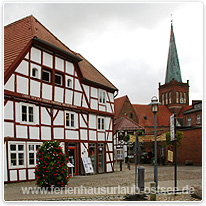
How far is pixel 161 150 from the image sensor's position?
40.4 m

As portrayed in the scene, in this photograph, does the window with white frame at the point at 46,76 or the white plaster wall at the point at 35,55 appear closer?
the white plaster wall at the point at 35,55

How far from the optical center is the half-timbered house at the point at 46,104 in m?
16.5

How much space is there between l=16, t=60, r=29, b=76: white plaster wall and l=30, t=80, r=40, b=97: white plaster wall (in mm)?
664

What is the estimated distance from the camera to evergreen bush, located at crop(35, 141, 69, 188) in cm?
1286

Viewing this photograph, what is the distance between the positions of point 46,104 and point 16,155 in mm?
3659

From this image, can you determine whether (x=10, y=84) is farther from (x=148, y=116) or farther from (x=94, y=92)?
(x=148, y=116)

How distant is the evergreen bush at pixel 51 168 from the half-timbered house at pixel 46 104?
3.52m

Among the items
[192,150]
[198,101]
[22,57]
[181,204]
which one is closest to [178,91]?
[198,101]

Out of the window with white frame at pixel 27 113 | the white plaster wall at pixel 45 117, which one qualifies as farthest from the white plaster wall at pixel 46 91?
the window with white frame at pixel 27 113

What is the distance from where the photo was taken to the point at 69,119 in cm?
2092

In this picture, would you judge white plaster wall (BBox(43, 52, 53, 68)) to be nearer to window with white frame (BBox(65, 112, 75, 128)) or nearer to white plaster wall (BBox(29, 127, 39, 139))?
window with white frame (BBox(65, 112, 75, 128))

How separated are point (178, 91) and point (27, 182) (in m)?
67.4

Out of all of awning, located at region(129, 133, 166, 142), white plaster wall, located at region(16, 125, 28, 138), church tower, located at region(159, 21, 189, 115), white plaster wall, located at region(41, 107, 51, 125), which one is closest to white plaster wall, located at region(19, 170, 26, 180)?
white plaster wall, located at region(16, 125, 28, 138)

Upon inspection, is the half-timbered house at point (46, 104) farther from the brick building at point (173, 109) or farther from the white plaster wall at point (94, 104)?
the brick building at point (173, 109)
